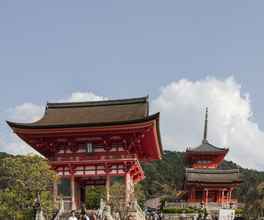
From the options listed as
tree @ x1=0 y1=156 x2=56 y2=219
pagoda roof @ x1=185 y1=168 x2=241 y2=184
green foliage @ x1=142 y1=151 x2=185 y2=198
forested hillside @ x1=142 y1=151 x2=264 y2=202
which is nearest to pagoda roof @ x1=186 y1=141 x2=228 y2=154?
pagoda roof @ x1=185 y1=168 x2=241 y2=184

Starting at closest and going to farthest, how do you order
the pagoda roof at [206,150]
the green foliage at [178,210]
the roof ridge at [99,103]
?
the roof ridge at [99,103]
the green foliage at [178,210]
the pagoda roof at [206,150]

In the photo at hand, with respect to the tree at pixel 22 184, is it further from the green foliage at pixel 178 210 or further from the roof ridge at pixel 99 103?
the green foliage at pixel 178 210

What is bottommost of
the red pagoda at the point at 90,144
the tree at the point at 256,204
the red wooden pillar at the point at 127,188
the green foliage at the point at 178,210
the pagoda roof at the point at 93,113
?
the green foliage at the point at 178,210

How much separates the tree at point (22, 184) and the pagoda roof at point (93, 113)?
27.9ft

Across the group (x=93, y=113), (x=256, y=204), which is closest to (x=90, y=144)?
(x=93, y=113)

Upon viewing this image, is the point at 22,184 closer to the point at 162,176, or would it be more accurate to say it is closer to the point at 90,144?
the point at 90,144

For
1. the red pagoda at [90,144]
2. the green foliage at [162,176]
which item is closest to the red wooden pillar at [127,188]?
the red pagoda at [90,144]

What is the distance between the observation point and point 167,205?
2596 inches

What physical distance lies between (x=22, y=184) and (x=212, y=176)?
42948 millimetres

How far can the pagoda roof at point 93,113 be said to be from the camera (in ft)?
139

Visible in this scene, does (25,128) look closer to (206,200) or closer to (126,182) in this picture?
(126,182)

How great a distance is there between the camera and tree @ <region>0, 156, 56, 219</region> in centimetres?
3167

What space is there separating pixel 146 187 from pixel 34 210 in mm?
86132

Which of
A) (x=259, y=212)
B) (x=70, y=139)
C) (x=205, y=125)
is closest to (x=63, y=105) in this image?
(x=70, y=139)
